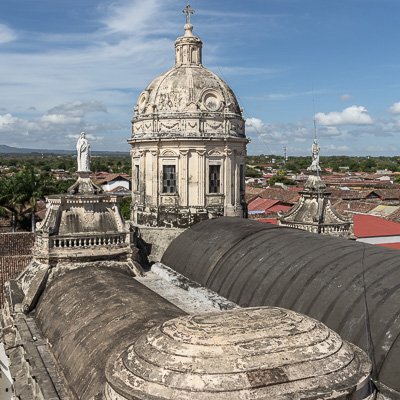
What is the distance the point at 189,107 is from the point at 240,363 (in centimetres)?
1418

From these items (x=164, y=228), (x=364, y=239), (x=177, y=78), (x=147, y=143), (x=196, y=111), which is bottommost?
(x=364, y=239)

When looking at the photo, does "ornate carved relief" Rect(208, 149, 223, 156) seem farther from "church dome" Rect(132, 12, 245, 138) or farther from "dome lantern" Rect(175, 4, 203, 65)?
"dome lantern" Rect(175, 4, 203, 65)

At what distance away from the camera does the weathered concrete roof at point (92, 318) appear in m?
8.34

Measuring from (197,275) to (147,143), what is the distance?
6.43 m

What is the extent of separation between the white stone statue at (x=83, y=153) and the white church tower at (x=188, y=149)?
2339mm

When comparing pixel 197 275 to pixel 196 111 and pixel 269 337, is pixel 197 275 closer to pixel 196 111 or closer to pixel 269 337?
pixel 196 111

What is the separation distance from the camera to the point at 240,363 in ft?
15.5

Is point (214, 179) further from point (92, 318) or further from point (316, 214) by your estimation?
point (92, 318)

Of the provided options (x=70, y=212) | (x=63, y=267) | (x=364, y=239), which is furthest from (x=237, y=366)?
(x=364, y=239)

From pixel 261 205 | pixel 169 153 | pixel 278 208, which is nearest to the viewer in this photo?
pixel 169 153

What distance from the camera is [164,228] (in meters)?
18.2

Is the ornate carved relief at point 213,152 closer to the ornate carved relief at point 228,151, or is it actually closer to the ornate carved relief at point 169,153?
the ornate carved relief at point 228,151

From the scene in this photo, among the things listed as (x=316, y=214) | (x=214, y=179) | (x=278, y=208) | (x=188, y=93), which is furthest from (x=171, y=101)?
(x=278, y=208)

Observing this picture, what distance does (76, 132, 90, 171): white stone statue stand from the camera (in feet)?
55.2
